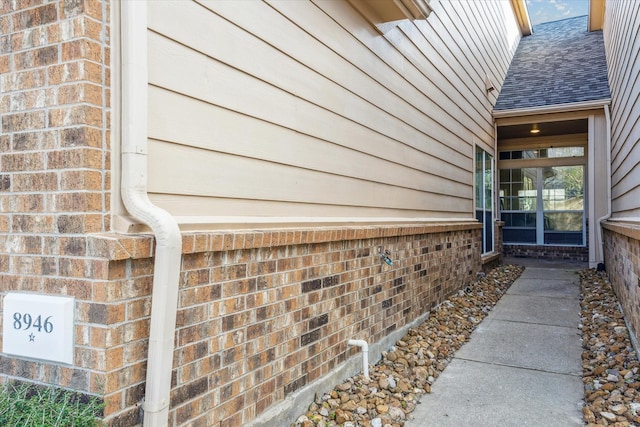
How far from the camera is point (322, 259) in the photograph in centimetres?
318

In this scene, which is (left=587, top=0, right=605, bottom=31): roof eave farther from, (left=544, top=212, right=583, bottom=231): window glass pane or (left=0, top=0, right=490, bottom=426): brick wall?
(left=0, top=0, right=490, bottom=426): brick wall

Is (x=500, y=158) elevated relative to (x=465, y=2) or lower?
lower

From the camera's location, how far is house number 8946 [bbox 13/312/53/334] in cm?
183

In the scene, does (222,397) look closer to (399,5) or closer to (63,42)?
(63,42)

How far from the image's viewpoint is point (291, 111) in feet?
9.65

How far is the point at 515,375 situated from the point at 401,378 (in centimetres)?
91

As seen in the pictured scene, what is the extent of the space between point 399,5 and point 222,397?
319 centimetres

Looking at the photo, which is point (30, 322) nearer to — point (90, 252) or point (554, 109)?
point (90, 252)

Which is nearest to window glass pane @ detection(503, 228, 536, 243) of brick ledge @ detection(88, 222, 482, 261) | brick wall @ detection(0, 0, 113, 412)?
brick ledge @ detection(88, 222, 482, 261)

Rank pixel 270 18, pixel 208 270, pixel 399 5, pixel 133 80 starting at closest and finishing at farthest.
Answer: pixel 133 80 → pixel 208 270 → pixel 270 18 → pixel 399 5

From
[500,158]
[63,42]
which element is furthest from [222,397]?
[500,158]

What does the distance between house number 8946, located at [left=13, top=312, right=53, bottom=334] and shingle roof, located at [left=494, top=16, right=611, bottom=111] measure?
30.4 feet

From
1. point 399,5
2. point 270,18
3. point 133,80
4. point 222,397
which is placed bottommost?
point 222,397

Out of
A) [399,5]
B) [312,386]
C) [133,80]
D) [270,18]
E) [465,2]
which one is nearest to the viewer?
[133,80]
